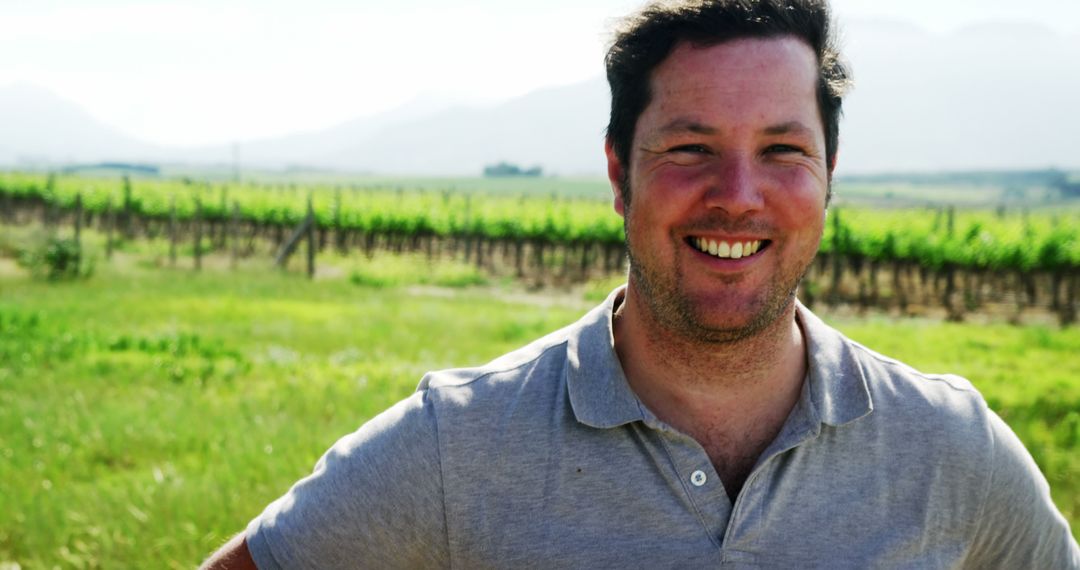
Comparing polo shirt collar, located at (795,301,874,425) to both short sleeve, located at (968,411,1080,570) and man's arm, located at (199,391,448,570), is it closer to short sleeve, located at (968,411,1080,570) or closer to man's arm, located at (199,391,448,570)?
short sleeve, located at (968,411,1080,570)

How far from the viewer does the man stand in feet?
4.89

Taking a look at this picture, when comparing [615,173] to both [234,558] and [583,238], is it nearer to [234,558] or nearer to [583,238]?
[234,558]

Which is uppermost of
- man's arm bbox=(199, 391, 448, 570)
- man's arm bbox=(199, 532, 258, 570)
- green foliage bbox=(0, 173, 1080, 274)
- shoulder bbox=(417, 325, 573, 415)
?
shoulder bbox=(417, 325, 573, 415)

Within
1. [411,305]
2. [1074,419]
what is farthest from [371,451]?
[411,305]

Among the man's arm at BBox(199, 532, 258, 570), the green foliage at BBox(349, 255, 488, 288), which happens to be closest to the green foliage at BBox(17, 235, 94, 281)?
the green foliage at BBox(349, 255, 488, 288)

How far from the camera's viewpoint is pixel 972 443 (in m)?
1.57

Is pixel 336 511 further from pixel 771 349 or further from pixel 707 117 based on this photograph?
pixel 707 117

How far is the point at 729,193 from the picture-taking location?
158 centimetres

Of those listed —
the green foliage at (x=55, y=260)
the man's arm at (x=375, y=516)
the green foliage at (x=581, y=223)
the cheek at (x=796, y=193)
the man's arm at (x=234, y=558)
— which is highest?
the cheek at (x=796, y=193)

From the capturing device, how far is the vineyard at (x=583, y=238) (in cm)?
2052

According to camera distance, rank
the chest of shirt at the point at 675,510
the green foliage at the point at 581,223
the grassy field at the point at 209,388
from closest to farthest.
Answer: the chest of shirt at the point at 675,510, the grassy field at the point at 209,388, the green foliage at the point at 581,223

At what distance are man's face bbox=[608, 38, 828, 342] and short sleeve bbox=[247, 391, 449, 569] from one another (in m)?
0.48

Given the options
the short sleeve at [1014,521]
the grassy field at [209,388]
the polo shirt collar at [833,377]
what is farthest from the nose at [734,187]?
the grassy field at [209,388]

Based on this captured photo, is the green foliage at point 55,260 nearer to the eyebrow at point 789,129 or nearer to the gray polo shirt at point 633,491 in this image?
the gray polo shirt at point 633,491
